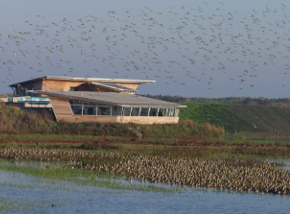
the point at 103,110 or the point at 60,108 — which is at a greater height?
the point at 103,110

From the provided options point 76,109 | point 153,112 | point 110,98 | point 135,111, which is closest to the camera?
point 76,109

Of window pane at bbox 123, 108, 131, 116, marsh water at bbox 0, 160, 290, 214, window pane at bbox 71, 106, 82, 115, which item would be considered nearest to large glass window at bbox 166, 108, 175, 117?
window pane at bbox 123, 108, 131, 116

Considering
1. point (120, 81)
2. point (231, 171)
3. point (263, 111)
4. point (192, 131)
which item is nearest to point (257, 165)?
point (231, 171)

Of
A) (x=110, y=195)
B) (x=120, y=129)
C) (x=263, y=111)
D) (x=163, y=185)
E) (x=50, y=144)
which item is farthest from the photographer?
(x=263, y=111)

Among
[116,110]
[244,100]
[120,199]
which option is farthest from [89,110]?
[244,100]

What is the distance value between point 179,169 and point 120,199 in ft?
25.1

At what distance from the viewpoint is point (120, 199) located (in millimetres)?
26578

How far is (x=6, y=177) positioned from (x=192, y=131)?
141 ft

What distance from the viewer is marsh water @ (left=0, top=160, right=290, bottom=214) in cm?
2458

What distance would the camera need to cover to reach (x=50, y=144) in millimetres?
46719

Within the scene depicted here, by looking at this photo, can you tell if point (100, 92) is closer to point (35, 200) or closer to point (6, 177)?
point (6, 177)

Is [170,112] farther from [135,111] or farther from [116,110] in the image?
[116,110]

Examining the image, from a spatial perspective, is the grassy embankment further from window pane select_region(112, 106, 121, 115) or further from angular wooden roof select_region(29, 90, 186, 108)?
window pane select_region(112, 106, 121, 115)

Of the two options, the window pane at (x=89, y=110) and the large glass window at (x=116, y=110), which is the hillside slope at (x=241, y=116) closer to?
the large glass window at (x=116, y=110)
